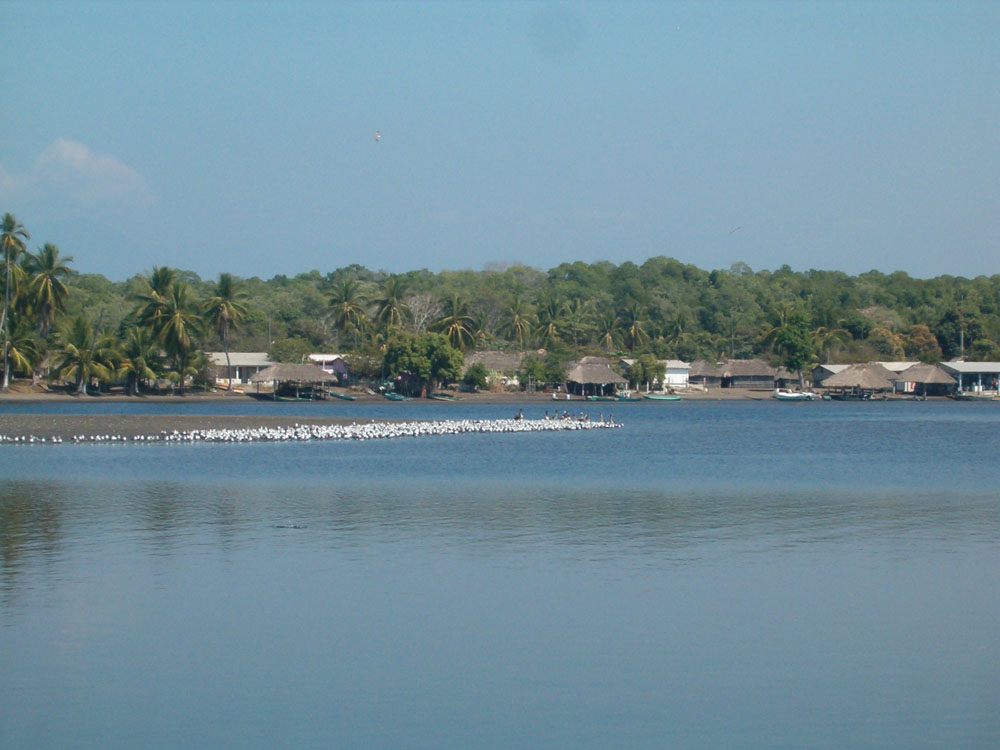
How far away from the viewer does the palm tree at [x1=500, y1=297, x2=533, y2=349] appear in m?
94.2

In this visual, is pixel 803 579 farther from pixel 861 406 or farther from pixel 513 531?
pixel 861 406

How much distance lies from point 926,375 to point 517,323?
32787 mm

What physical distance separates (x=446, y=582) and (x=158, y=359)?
211 feet

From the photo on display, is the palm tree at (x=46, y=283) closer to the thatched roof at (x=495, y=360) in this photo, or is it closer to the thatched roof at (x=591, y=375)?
the thatched roof at (x=495, y=360)

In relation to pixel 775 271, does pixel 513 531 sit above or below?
below

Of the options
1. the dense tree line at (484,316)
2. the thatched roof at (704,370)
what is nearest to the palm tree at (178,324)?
the dense tree line at (484,316)

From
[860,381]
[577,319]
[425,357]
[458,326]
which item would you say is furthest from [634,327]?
[425,357]

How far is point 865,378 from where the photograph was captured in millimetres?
89938

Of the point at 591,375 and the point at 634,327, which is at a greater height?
the point at 634,327

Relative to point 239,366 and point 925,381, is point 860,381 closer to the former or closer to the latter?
point 925,381

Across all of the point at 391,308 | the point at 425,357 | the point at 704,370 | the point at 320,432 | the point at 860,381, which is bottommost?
the point at 320,432

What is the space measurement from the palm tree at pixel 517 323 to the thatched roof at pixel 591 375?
10.2m

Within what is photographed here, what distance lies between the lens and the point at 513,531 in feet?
61.5

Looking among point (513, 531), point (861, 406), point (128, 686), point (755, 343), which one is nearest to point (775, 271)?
point (755, 343)
